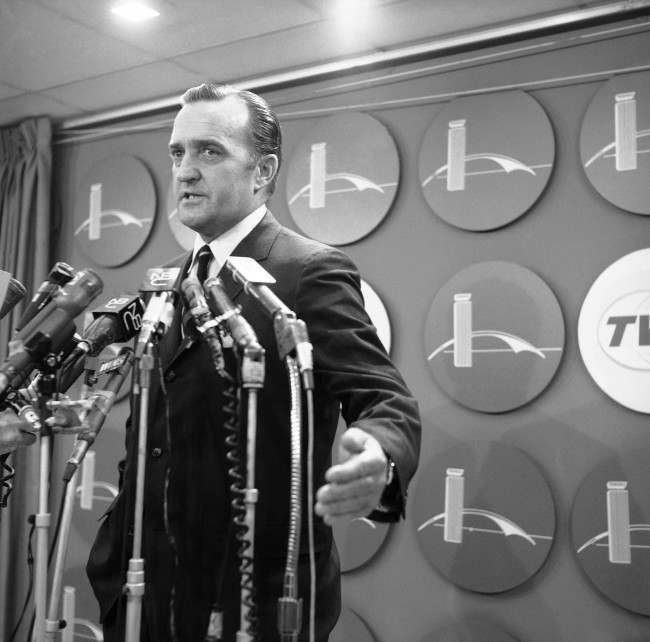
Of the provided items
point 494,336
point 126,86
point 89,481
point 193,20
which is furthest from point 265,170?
point 89,481

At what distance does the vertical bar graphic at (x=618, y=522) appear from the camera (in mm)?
2385

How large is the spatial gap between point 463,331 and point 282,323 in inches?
67.3

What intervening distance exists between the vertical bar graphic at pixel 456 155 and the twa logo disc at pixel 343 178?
20cm

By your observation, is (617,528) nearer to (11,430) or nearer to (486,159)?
(486,159)

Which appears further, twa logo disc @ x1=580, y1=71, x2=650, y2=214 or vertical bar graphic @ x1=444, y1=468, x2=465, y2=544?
vertical bar graphic @ x1=444, y1=468, x2=465, y2=544

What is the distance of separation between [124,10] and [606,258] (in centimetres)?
165

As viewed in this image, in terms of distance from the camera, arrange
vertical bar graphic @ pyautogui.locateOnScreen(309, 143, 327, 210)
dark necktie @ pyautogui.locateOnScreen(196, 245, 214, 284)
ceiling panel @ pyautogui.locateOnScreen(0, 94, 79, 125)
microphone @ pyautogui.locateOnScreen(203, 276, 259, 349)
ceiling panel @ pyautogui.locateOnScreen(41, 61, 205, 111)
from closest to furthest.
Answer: microphone @ pyautogui.locateOnScreen(203, 276, 259, 349)
dark necktie @ pyautogui.locateOnScreen(196, 245, 214, 284)
vertical bar graphic @ pyautogui.locateOnScreen(309, 143, 327, 210)
ceiling panel @ pyautogui.locateOnScreen(41, 61, 205, 111)
ceiling panel @ pyautogui.locateOnScreen(0, 94, 79, 125)

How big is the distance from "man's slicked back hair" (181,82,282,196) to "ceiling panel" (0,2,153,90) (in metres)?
1.44

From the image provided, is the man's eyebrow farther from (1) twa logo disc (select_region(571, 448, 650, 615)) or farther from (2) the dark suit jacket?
(1) twa logo disc (select_region(571, 448, 650, 615))

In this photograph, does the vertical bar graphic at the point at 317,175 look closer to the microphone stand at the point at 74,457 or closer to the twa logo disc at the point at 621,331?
the twa logo disc at the point at 621,331

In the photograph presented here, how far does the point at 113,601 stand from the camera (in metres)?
1.39

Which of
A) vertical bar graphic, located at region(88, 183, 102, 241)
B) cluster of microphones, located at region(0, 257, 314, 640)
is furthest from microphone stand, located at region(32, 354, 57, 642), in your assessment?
vertical bar graphic, located at region(88, 183, 102, 241)

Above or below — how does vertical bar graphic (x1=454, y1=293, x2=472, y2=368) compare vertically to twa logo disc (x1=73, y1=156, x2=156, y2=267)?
below

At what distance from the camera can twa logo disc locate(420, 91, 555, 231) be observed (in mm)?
2611
